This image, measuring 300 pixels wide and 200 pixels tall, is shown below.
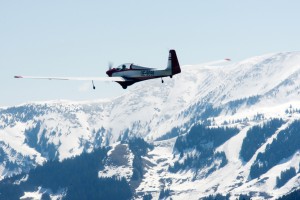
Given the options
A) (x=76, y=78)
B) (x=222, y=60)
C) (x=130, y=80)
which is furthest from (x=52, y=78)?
(x=222, y=60)

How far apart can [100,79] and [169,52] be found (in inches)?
526

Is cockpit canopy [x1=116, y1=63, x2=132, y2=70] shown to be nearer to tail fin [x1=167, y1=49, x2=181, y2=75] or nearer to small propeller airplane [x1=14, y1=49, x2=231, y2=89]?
small propeller airplane [x1=14, y1=49, x2=231, y2=89]

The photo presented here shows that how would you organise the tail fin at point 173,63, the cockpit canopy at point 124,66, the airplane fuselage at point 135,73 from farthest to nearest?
the cockpit canopy at point 124,66 < the airplane fuselage at point 135,73 < the tail fin at point 173,63

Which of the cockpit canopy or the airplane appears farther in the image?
the cockpit canopy

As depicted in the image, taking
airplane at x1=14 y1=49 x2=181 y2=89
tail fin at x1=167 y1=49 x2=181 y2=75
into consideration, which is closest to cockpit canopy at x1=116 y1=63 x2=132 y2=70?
airplane at x1=14 y1=49 x2=181 y2=89

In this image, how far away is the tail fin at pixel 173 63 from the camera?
152225 millimetres

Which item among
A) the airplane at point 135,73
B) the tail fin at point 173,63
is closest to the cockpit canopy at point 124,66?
the airplane at point 135,73

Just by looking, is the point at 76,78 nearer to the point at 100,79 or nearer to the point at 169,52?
the point at 100,79

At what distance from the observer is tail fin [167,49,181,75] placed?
499 feet

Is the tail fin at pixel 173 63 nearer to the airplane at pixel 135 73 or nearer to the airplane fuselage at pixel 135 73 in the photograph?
the airplane at pixel 135 73

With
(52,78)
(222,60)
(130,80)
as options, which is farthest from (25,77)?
(222,60)

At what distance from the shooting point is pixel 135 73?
158875mm

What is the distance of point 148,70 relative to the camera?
15525 cm

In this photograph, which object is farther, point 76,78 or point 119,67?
point 119,67
